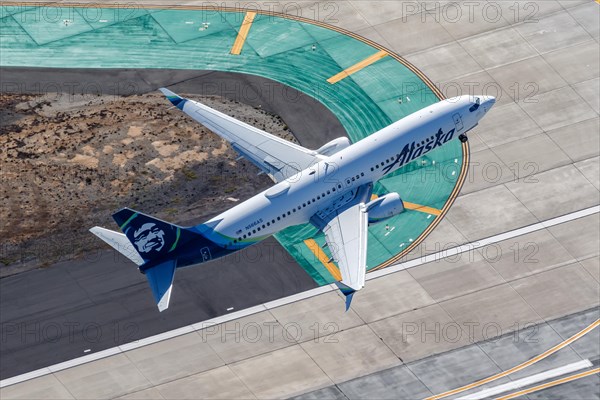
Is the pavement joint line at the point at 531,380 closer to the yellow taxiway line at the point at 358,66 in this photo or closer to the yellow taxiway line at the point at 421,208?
the yellow taxiway line at the point at 421,208

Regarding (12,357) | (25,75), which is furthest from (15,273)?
(25,75)

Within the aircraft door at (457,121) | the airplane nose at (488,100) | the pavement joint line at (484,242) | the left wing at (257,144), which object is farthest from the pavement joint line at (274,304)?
the airplane nose at (488,100)

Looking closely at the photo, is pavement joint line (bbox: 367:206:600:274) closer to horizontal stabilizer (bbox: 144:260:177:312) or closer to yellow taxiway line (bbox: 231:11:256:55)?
horizontal stabilizer (bbox: 144:260:177:312)

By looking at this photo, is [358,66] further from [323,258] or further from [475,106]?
[323,258]

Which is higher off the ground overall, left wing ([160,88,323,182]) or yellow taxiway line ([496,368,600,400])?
left wing ([160,88,323,182])

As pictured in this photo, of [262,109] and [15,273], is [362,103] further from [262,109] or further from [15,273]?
[15,273]

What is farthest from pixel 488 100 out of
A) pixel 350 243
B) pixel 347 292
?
pixel 347 292

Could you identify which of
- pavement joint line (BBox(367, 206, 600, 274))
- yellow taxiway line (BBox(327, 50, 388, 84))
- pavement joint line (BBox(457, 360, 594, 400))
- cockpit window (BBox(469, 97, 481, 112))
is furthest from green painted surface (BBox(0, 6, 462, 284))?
pavement joint line (BBox(457, 360, 594, 400))
